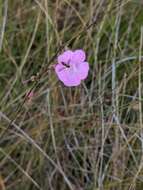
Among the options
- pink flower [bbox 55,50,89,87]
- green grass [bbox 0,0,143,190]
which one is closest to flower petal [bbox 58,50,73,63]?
pink flower [bbox 55,50,89,87]

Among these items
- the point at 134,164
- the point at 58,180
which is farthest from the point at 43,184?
the point at 134,164

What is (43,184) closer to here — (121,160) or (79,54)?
(121,160)

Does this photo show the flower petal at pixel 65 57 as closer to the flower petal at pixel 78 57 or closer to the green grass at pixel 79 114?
the flower petal at pixel 78 57

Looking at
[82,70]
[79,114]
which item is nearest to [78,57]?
[82,70]

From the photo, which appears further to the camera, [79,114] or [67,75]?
[79,114]

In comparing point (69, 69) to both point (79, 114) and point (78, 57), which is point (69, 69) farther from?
point (79, 114)
